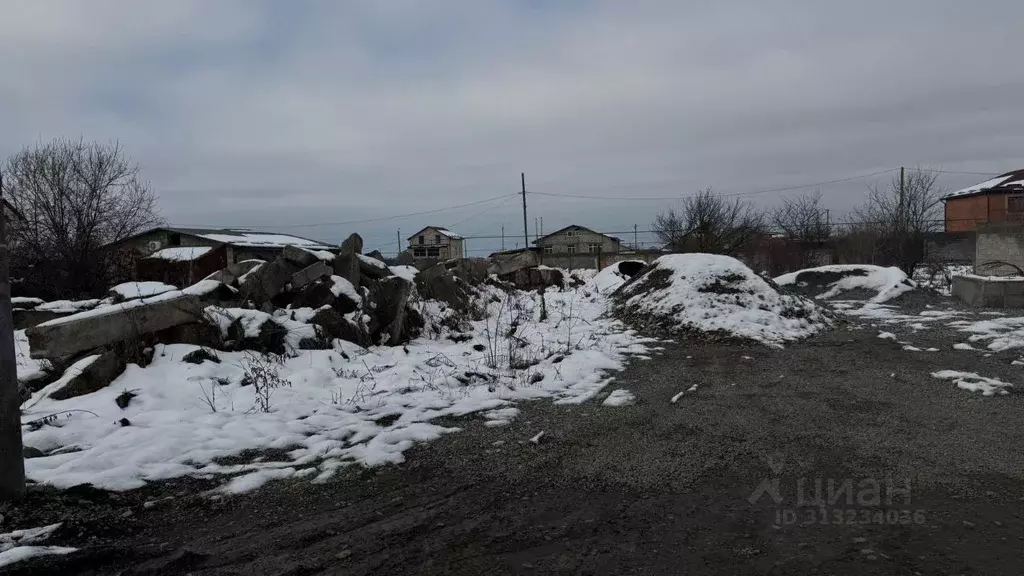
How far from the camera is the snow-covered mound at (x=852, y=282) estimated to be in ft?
52.0

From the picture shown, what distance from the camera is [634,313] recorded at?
12.1 m

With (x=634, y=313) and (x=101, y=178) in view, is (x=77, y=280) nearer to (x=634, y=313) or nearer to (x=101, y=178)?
(x=101, y=178)

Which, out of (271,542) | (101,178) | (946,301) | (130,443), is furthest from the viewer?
(101,178)

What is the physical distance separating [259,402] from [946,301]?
1649cm

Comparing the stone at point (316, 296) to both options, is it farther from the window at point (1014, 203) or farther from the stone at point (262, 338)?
the window at point (1014, 203)

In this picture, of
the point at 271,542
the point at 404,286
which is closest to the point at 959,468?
the point at 271,542

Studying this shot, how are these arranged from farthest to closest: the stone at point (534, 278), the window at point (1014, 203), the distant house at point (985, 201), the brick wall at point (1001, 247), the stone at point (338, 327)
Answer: the distant house at point (985, 201), the window at point (1014, 203), the stone at point (534, 278), the brick wall at point (1001, 247), the stone at point (338, 327)

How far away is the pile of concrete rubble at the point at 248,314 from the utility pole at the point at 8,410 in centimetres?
259

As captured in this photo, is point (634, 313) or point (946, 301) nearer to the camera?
point (634, 313)

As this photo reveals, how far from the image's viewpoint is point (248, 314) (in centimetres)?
810

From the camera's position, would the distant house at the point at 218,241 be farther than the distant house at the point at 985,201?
No

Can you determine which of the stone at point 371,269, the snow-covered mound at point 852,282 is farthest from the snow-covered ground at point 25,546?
the snow-covered mound at point 852,282

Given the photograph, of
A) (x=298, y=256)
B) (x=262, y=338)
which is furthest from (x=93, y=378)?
(x=298, y=256)

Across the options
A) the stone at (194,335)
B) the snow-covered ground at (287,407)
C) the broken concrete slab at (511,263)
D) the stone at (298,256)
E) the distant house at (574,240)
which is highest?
the distant house at (574,240)
